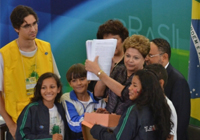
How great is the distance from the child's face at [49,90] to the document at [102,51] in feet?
1.79

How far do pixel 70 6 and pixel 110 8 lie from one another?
64 cm

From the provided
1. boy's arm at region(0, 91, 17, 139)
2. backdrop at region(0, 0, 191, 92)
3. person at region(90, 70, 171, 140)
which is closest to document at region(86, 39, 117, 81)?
person at region(90, 70, 171, 140)

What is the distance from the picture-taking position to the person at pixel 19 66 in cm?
319

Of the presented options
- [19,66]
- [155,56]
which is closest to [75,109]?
[19,66]

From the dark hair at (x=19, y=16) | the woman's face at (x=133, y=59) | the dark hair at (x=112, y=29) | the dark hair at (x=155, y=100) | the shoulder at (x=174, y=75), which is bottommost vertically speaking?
the dark hair at (x=155, y=100)

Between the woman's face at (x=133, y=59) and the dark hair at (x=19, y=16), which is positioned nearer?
the woman's face at (x=133, y=59)

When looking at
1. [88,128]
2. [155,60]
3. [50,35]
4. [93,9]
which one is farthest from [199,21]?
[88,128]

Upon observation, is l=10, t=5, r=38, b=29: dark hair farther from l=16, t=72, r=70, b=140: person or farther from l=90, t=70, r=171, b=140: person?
l=90, t=70, r=171, b=140: person

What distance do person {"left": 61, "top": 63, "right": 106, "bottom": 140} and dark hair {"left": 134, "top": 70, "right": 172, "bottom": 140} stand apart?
0.84 metres

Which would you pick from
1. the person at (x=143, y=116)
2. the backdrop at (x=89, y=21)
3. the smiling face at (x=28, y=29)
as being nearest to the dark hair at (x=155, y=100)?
the person at (x=143, y=116)

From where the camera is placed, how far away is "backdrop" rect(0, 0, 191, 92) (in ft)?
13.9

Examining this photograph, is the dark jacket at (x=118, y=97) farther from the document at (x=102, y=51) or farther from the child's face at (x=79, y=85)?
the child's face at (x=79, y=85)

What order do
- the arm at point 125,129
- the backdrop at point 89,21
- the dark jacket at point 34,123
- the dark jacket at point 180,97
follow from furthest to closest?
the backdrop at point 89,21 → the dark jacket at point 180,97 → the dark jacket at point 34,123 → the arm at point 125,129

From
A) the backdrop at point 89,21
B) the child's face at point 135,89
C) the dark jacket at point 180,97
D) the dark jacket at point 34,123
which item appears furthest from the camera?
the backdrop at point 89,21
